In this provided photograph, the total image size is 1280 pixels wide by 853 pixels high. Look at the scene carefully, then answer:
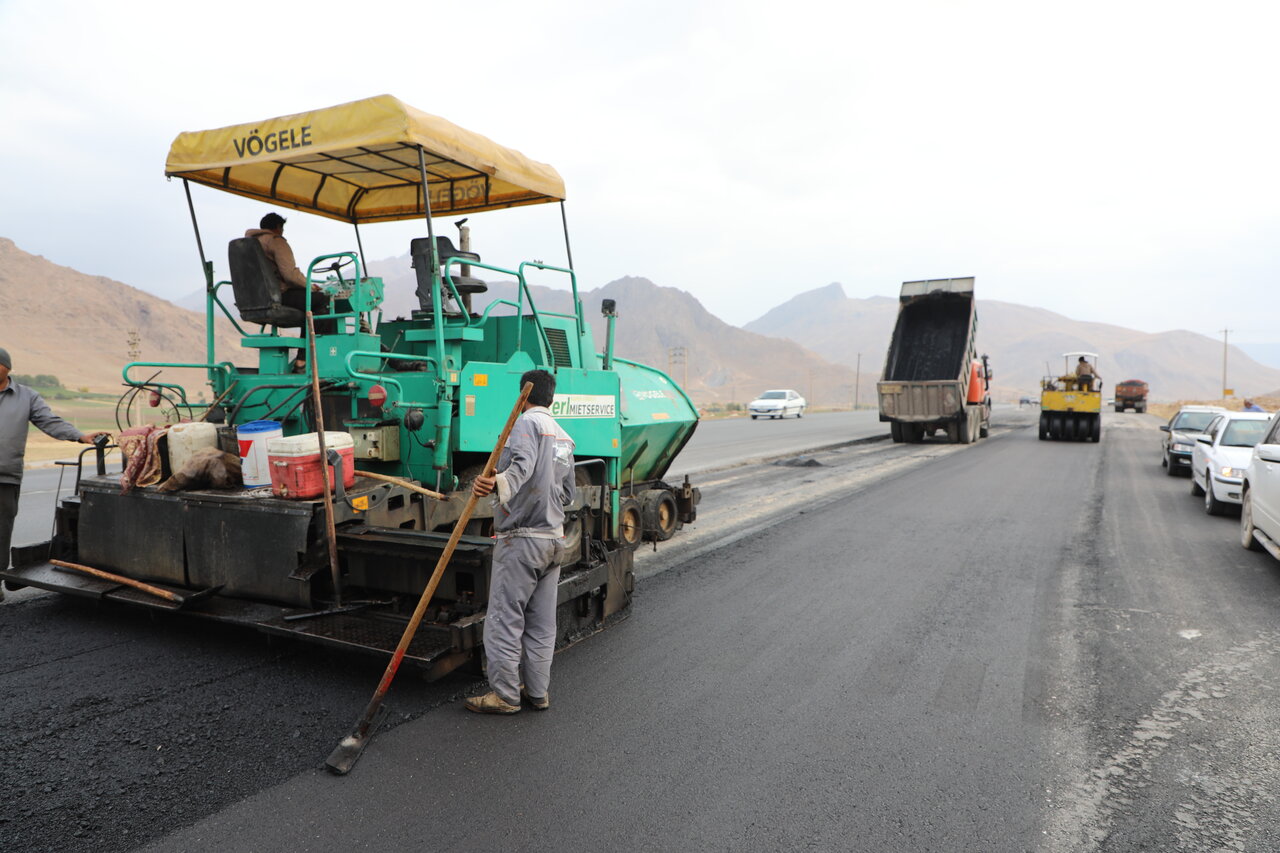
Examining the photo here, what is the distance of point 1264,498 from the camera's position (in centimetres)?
723

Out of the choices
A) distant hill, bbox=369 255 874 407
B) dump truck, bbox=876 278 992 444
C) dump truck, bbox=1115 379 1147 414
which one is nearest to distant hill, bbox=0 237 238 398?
distant hill, bbox=369 255 874 407

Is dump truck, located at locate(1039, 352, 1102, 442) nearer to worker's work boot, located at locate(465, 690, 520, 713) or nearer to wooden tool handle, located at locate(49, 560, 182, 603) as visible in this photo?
worker's work boot, located at locate(465, 690, 520, 713)

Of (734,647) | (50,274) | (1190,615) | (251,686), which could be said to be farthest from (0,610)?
(50,274)

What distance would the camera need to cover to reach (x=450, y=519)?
16.6ft

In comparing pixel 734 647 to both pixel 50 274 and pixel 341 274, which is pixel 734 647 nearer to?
pixel 341 274

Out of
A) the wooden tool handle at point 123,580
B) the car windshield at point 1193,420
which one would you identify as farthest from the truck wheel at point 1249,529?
the wooden tool handle at point 123,580

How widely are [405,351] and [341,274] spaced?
723 millimetres

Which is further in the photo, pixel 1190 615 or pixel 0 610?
pixel 1190 615

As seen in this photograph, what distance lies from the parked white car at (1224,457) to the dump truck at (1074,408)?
456 inches

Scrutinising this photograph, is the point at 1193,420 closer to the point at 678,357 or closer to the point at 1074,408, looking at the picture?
the point at 1074,408

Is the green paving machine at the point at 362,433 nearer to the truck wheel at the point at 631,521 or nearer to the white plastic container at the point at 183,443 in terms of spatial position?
the white plastic container at the point at 183,443

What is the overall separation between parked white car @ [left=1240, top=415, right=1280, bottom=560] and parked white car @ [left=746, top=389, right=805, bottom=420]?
98.4ft

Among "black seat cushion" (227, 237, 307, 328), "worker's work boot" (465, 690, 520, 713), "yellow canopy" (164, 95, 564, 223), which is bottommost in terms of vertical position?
"worker's work boot" (465, 690, 520, 713)

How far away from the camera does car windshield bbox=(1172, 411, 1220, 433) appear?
47.5 ft
